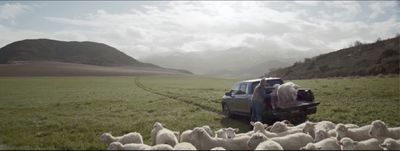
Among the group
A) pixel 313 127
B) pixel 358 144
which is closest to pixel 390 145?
pixel 358 144

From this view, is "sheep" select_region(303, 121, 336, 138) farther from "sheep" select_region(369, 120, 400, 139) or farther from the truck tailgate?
the truck tailgate

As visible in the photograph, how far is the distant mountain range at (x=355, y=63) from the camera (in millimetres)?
52781

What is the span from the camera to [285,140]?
8.86m

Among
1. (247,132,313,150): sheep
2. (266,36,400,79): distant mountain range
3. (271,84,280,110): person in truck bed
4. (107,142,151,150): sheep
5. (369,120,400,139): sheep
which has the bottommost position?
(107,142,151,150): sheep

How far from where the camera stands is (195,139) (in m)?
9.18

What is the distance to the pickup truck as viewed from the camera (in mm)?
13930

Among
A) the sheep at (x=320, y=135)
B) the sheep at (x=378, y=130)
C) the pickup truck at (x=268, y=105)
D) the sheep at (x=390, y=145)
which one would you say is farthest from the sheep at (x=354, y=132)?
the pickup truck at (x=268, y=105)

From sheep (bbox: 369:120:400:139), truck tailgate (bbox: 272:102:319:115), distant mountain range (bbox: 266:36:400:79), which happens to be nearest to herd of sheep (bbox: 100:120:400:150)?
sheep (bbox: 369:120:400:139)

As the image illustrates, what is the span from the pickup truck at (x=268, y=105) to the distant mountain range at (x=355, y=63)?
39.6m

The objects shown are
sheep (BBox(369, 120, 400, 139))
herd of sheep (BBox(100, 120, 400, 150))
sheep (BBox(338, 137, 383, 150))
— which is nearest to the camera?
sheep (BBox(338, 137, 383, 150))

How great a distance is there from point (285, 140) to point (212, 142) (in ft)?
6.06

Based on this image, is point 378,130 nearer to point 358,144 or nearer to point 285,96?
point 358,144

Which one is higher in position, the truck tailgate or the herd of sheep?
the truck tailgate

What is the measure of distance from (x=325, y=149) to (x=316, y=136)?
1270mm
